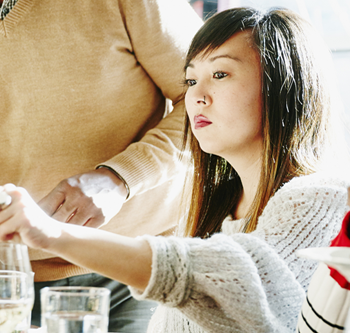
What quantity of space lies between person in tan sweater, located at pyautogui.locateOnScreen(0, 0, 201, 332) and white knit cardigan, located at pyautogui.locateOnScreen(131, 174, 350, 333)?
541mm

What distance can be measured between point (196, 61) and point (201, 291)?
1.98 feet

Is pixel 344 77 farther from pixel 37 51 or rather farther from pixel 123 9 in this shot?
pixel 37 51

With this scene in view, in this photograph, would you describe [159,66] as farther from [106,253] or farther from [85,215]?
[106,253]

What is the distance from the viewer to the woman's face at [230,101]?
1.01 meters

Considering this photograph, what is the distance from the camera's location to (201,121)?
104 cm

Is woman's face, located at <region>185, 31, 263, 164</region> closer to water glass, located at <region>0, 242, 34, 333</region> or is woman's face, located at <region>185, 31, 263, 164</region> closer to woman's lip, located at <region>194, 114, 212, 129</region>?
woman's lip, located at <region>194, 114, 212, 129</region>

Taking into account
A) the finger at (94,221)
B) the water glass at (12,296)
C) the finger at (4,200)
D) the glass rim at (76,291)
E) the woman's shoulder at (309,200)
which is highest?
the finger at (4,200)

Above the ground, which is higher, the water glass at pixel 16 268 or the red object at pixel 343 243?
the red object at pixel 343 243

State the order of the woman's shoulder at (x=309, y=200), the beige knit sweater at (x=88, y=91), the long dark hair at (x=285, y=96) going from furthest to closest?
the beige knit sweater at (x=88, y=91) → the long dark hair at (x=285, y=96) → the woman's shoulder at (x=309, y=200)

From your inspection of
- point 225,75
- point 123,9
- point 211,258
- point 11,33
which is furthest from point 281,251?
point 11,33

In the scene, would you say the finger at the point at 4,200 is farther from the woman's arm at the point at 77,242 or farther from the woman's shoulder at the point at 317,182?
the woman's shoulder at the point at 317,182

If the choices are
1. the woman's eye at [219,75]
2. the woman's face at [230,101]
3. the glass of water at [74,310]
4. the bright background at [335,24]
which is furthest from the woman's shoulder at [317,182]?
the bright background at [335,24]

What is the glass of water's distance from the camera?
23.4 inches

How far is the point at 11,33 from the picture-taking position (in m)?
1.30
